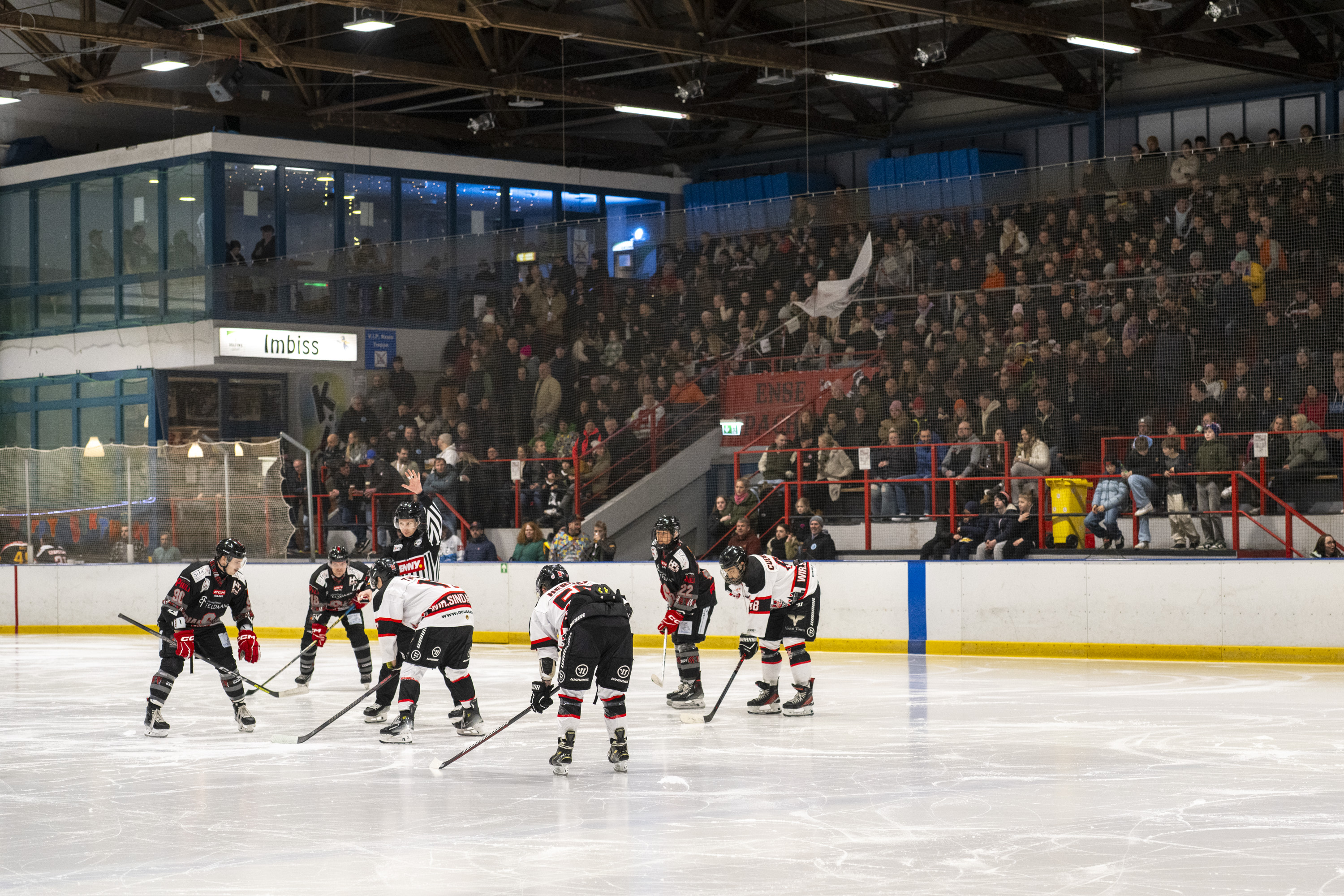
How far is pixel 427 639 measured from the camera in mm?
8867

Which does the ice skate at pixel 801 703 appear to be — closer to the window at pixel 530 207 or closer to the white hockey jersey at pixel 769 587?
the white hockey jersey at pixel 769 587

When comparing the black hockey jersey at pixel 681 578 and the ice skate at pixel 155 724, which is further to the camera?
the black hockey jersey at pixel 681 578

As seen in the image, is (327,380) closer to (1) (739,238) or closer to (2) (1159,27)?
(1) (739,238)

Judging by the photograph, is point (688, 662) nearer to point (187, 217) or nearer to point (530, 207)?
point (187, 217)

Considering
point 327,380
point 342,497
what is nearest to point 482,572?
point 342,497

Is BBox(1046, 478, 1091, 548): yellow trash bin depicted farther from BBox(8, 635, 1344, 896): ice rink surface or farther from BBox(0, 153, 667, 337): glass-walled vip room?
BBox(0, 153, 667, 337): glass-walled vip room

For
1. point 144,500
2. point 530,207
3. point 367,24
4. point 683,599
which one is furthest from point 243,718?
point 530,207

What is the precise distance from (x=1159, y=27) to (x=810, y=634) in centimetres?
1102

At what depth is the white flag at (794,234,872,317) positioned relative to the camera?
609 inches

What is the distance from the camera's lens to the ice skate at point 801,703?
393 inches

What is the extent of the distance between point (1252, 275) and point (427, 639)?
843cm

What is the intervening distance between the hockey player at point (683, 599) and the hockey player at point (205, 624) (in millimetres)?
2469

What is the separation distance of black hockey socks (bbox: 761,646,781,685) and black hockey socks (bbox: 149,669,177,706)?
3.53 m

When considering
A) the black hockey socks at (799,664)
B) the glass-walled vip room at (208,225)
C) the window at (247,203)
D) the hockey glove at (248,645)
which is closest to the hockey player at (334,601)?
the hockey glove at (248,645)
